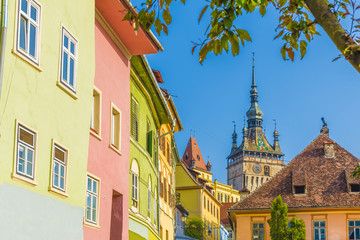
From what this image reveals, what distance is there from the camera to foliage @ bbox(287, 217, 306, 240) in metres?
42.6

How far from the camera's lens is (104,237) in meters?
15.5

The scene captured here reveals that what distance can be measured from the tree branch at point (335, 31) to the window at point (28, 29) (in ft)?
19.9

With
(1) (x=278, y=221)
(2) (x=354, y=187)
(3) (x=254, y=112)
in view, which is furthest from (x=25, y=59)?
(3) (x=254, y=112)

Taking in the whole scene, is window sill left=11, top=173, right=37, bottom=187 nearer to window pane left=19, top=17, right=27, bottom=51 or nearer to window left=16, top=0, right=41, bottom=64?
window left=16, top=0, right=41, bottom=64

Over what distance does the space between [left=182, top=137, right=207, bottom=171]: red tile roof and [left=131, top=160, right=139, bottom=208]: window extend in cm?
13718

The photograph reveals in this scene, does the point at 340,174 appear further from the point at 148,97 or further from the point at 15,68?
the point at 15,68

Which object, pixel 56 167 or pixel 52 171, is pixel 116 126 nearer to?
pixel 56 167

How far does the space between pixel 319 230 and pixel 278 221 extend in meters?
4.19

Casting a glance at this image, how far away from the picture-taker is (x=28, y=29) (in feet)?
37.0

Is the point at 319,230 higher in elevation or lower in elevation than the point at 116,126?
higher

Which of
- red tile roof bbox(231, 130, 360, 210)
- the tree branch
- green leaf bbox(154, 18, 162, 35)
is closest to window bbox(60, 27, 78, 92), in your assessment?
green leaf bbox(154, 18, 162, 35)

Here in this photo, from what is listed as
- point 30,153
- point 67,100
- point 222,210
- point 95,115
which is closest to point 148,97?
point 95,115

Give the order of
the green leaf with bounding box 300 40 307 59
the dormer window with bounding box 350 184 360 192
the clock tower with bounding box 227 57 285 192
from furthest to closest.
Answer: the clock tower with bounding box 227 57 285 192, the dormer window with bounding box 350 184 360 192, the green leaf with bounding box 300 40 307 59

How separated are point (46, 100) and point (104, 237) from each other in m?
4.74
